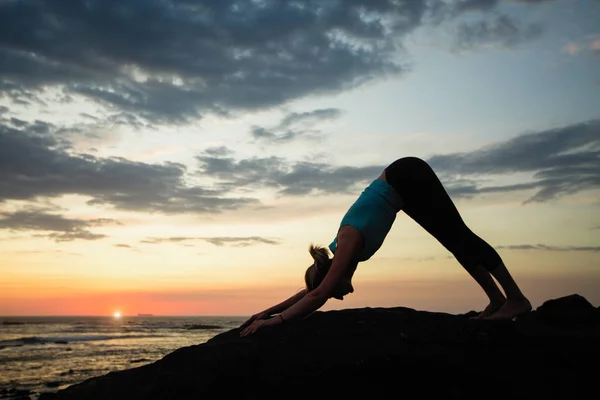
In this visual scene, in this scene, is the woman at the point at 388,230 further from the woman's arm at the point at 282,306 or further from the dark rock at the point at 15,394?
the dark rock at the point at 15,394

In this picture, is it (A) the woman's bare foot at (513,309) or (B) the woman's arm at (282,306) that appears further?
(B) the woman's arm at (282,306)

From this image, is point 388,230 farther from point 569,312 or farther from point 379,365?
point 569,312

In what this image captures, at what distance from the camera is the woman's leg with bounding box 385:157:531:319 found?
4.35 metres

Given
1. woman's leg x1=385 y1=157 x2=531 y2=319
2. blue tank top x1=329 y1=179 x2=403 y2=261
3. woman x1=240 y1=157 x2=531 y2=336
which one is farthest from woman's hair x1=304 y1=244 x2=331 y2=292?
woman's leg x1=385 y1=157 x2=531 y2=319

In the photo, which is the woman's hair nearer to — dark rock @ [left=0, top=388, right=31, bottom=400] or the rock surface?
the rock surface

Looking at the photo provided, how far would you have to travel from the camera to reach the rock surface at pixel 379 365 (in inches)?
134

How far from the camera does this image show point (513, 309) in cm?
466

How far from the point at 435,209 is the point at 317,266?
1175 millimetres

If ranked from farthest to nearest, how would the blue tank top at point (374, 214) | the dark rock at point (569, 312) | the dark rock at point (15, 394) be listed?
1. the dark rock at point (15, 394)
2. the dark rock at point (569, 312)
3. the blue tank top at point (374, 214)

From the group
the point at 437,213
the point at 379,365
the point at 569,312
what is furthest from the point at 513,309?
the point at 379,365

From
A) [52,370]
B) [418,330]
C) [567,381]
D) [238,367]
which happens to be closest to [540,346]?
[567,381]

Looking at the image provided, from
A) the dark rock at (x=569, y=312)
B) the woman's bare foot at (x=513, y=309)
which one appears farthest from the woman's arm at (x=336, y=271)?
the dark rock at (x=569, y=312)

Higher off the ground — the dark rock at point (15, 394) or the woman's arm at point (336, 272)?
the woman's arm at point (336, 272)

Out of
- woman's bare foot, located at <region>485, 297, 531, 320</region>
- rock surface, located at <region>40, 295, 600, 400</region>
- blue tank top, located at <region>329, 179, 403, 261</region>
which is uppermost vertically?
blue tank top, located at <region>329, 179, 403, 261</region>
